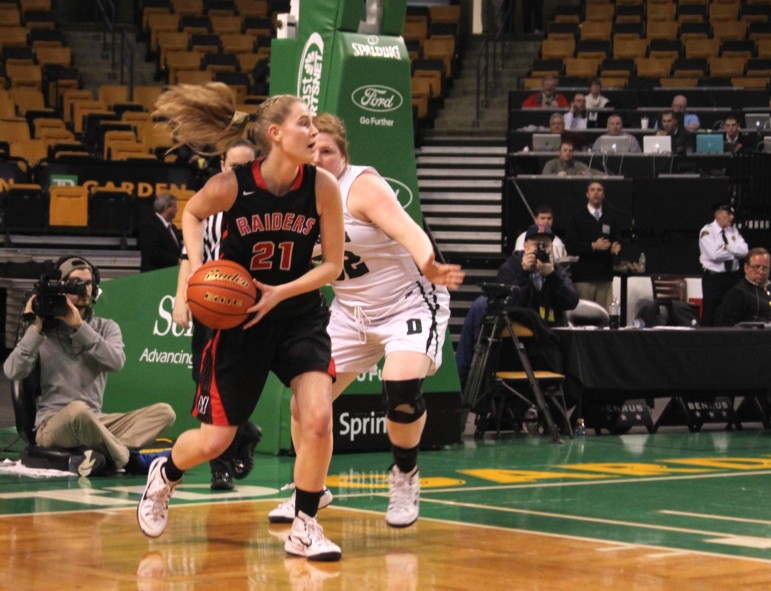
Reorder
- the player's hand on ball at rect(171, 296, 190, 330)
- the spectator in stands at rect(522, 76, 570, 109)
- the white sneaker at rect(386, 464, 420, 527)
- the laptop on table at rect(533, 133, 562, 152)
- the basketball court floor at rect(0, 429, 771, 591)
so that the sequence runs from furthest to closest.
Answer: the spectator in stands at rect(522, 76, 570, 109) < the laptop on table at rect(533, 133, 562, 152) < the white sneaker at rect(386, 464, 420, 527) < the player's hand on ball at rect(171, 296, 190, 330) < the basketball court floor at rect(0, 429, 771, 591)

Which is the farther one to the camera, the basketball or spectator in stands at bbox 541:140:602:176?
spectator in stands at bbox 541:140:602:176

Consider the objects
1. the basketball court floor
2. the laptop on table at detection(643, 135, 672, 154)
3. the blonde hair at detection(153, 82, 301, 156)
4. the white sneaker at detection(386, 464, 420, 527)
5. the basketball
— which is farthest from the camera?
the laptop on table at detection(643, 135, 672, 154)

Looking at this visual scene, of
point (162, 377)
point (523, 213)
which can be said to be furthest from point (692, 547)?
point (523, 213)

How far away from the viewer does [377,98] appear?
961cm

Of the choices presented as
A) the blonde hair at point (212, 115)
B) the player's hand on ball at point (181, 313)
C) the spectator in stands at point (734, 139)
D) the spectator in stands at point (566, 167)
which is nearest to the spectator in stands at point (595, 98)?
the spectator in stands at point (734, 139)

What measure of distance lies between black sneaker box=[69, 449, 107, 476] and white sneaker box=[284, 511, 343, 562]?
9.83ft

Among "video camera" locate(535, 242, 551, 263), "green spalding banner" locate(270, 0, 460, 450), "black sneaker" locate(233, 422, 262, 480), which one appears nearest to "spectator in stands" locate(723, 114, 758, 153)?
"video camera" locate(535, 242, 551, 263)

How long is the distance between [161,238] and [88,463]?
13.5ft

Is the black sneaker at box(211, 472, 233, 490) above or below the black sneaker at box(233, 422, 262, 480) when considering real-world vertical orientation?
below

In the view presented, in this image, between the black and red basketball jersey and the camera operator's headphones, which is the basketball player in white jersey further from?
the camera operator's headphones

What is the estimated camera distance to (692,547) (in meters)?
5.78

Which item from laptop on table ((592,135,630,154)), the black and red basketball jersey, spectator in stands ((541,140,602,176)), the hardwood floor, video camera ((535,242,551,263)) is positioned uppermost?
laptop on table ((592,135,630,154))

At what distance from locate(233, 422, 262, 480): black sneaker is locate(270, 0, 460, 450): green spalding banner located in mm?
1643

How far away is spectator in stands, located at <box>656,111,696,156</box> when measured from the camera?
18578 mm
